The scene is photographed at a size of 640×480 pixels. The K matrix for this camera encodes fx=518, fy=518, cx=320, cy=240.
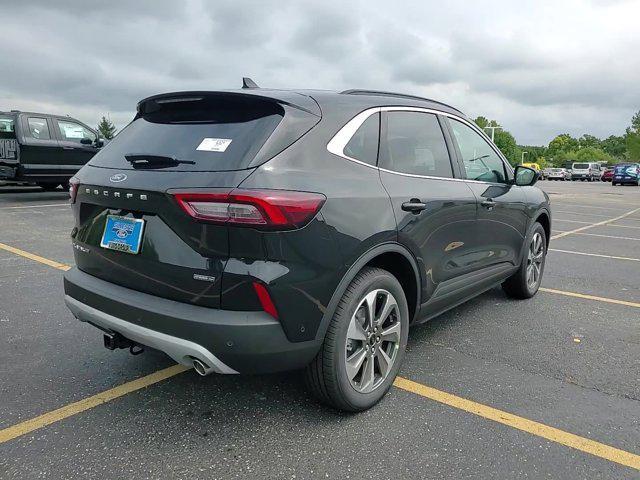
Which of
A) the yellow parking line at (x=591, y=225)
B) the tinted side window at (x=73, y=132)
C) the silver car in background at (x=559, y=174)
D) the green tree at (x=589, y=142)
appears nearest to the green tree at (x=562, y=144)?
the green tree at (x=589, y=142)

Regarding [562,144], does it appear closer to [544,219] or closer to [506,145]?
[506,145]

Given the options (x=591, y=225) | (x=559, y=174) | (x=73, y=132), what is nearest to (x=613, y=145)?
(x=559, y=174)

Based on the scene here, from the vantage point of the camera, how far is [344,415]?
278cm

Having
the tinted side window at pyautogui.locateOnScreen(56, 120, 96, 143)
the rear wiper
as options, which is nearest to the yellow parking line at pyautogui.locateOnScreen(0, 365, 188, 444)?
the rear wiper

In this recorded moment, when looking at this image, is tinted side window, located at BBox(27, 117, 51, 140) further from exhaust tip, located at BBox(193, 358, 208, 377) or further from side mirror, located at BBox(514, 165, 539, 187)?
exhaust tip, located at BBox(193, 358, 208, 377)

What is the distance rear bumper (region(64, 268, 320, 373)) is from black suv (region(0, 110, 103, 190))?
35.7ft

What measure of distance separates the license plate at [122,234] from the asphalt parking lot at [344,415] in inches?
35.3

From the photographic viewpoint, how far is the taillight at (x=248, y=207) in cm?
223

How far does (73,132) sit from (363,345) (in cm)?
1225

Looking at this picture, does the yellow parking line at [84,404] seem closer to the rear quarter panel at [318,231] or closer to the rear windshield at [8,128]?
the rear quarter panel at [318,231]

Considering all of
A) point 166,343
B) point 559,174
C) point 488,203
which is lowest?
point 166,343

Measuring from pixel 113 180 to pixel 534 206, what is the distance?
12.5 feet

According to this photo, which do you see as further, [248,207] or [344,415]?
[344,415]

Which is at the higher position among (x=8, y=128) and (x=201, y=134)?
(x=8, y=128)
